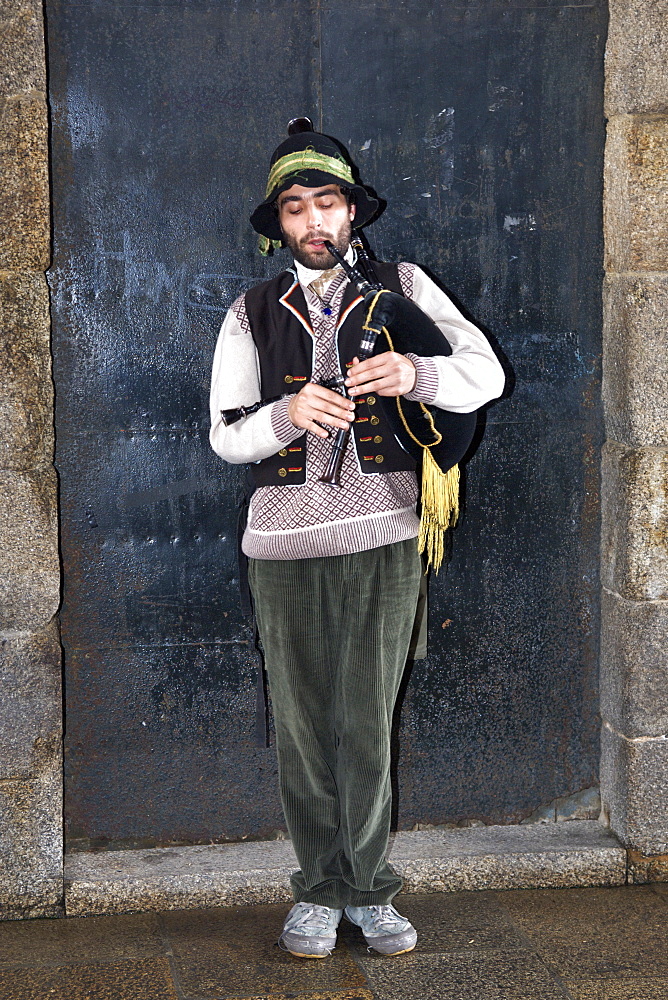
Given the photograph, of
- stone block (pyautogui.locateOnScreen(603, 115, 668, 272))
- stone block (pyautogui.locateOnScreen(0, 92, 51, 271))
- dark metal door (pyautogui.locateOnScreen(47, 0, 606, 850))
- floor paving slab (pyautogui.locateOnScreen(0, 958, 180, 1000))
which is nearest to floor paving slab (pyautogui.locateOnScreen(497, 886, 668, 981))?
dark metal door (pyautogui.locateOnScreen(47, 0, 606, 850))

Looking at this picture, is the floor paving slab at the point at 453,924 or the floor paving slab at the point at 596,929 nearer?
the floor paving slab at the point at 596,929

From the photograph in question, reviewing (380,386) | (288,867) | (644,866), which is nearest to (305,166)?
(380,386)

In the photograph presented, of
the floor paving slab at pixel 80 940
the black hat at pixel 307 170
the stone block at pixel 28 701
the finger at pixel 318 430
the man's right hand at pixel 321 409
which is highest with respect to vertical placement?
A: the black hat at pixel 307 170

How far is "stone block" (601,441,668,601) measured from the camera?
11.1ft

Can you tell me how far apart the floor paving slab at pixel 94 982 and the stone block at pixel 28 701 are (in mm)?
578

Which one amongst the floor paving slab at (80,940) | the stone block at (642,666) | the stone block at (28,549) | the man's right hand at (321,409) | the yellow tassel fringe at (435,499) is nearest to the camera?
the man's right hand at (321,409)

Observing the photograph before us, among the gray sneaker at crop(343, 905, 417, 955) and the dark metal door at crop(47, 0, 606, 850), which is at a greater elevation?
the dark metal door at crop(47, 0, 606, 850)

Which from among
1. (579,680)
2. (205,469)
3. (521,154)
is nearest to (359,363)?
(205,469)

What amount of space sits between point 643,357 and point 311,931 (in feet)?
6.51

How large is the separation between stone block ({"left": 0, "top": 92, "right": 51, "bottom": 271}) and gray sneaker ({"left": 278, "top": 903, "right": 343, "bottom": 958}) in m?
2.01

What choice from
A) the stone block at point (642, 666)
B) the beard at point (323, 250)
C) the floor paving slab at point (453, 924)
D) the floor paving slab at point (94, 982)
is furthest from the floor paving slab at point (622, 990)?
the beard at point (323, 250)

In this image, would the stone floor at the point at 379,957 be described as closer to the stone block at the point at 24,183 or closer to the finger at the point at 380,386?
the finger at the point at 380,386

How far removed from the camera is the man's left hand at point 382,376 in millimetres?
2584

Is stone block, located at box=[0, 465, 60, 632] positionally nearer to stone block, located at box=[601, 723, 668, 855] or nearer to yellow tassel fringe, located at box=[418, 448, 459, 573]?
yellow tassel fringe, located at box=[418, 448, 459, 573]
